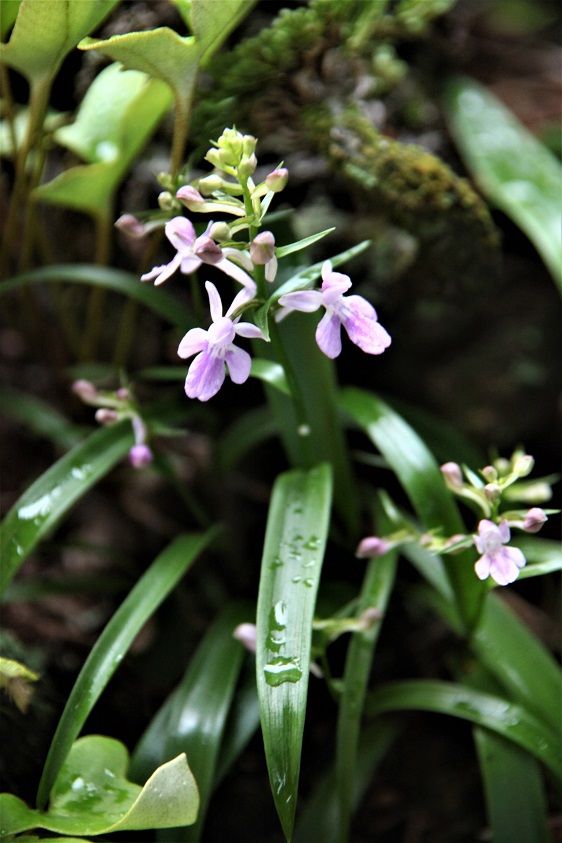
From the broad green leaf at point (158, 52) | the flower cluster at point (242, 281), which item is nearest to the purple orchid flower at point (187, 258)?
the flower cluster at point (242, 281)

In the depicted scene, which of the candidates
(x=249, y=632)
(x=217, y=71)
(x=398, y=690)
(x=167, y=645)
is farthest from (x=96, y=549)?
(x=217, y=71)

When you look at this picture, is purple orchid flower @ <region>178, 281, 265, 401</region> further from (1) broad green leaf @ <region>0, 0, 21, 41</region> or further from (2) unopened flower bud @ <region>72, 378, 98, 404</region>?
(1) broad green leaf @ <region>0, 0, 21, 41</region>

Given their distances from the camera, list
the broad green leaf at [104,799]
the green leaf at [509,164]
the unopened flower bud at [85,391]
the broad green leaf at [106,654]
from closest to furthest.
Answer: the broad green leaf at [104,799], the broad green leaf at [106,654], the unopened flower bud at [85,391], the green leaf at [509,164]

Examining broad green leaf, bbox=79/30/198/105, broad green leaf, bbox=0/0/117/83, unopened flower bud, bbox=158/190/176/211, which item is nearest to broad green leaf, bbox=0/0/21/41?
broad green leaf, bbox=0/0/117/83

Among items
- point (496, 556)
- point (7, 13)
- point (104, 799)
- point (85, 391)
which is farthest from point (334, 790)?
point (7, 13)

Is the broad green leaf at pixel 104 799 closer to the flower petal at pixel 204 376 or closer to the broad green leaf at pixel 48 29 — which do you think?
the flower petal at pixel 204 376

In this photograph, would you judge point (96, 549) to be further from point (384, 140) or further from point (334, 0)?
point (334, 0)

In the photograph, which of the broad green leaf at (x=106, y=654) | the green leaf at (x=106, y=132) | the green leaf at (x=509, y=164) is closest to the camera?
the broad green leaf at (x=106, y=654)
